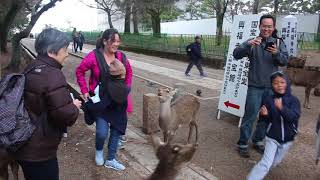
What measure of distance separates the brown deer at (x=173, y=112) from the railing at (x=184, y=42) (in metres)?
12.9

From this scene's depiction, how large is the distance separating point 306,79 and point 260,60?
5.16m

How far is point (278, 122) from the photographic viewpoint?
448cm

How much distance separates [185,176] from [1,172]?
2.24 m

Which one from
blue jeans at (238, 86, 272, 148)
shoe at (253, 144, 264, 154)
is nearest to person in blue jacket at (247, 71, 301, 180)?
blue jeans at (238, 86, 272, 148)

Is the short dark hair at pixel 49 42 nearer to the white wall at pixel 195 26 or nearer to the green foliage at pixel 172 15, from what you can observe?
the white wall at pixel 195 26

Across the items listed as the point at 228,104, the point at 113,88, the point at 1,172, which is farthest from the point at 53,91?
the point at 228,104

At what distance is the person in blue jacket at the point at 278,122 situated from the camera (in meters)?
4.42

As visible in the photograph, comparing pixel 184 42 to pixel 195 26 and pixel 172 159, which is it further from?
pixel 172 159

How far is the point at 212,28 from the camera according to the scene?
36.2 m

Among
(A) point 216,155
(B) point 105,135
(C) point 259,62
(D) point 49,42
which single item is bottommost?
(A) point 216,155

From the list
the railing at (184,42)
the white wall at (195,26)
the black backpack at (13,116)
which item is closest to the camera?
the black backpack at (13,116)

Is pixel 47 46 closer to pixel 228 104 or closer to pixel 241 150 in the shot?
pixel 241 150

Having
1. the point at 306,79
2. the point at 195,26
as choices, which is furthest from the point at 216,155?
the point at 195,26

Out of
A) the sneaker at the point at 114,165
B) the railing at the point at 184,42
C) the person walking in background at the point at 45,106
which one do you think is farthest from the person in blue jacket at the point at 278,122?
the railing at the point at 184,42
